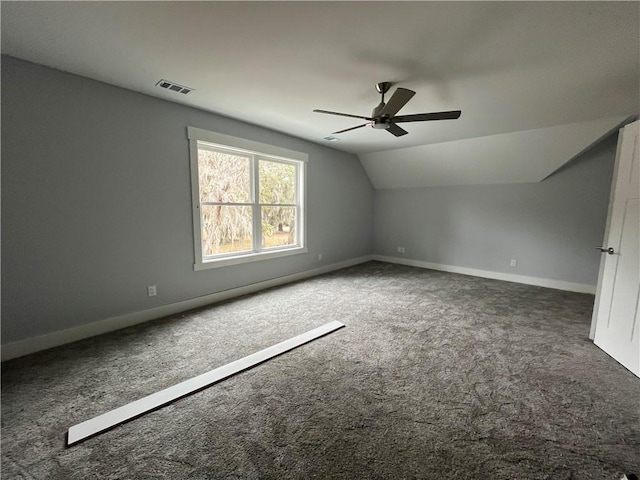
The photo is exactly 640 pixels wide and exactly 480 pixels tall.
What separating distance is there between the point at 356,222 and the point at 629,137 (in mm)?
4189

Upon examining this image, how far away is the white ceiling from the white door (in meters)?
0.70

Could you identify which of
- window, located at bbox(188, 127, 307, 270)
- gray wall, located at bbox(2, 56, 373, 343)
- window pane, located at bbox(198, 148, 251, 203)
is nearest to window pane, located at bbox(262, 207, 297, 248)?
window, located at bbox(188, 127, 307, 270)

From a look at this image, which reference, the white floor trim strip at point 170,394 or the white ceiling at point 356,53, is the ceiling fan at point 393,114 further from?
the white floor trim strip at point 170,394

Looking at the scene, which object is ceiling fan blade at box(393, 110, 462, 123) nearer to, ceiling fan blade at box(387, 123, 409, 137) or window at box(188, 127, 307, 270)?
ceiling fan blade at box(387, 123, 409, 137)

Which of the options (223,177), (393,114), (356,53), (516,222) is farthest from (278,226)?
(516,222)

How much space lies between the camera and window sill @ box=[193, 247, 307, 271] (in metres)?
3.49

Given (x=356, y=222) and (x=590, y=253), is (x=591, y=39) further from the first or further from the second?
(x=356, y=222)

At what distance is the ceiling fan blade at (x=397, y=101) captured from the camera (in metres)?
2.13

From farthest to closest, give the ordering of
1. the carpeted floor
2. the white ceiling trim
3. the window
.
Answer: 1. the white ceiling trim
2. the window
3. the carpeted floor

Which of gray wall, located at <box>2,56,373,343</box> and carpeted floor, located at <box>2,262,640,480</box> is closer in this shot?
carpeted floor, located at <box>2,262,640,480</box>

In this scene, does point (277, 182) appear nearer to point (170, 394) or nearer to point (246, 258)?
point (246, 258)

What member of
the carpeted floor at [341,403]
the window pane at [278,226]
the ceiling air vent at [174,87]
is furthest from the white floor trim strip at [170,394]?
the ceiling air vent at [174,87]

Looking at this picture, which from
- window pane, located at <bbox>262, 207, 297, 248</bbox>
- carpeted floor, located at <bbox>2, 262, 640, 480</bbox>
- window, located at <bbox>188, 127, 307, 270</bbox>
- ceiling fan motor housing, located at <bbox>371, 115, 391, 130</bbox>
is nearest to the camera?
carpeted floor, located at <bbox>2, 262, 640, 480</bbox>

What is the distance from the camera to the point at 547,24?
5.40 ft
